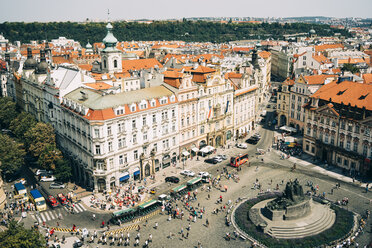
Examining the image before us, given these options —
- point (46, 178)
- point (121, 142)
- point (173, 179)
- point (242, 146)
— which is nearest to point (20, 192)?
point (46, 178)

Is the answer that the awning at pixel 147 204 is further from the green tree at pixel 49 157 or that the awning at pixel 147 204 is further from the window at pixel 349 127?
the window at pixel 349 127

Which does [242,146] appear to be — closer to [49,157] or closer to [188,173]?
[188,173]

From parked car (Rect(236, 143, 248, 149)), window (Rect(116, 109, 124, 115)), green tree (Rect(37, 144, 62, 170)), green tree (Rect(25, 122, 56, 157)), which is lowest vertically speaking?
parked car (Rect(236, 143, 248, 149))

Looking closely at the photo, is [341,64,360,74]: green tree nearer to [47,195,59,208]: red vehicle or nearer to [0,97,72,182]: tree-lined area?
[0,97,72,182]: tree-lined area

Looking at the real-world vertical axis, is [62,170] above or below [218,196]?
above

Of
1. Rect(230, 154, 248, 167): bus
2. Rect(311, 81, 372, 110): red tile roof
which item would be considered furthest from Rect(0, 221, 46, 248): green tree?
Rect(311, 81, 372, 110): red tile roof

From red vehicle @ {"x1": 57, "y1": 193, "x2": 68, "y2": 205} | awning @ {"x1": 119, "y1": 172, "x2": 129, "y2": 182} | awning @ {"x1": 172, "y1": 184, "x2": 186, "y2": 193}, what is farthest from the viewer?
awning @ {"x1": 119, "y1": 172, "x2": 129, "y2": 182}
